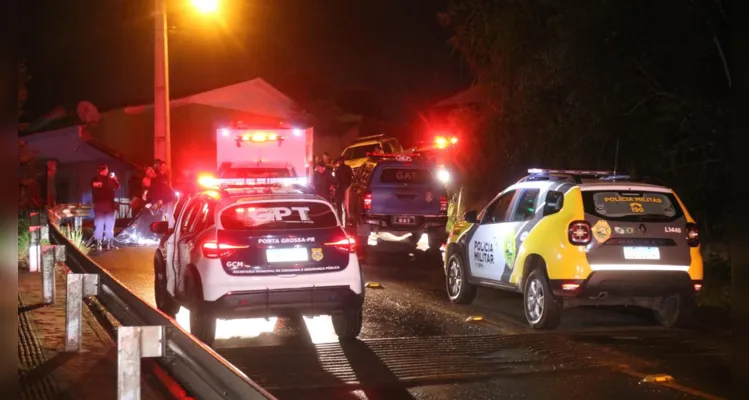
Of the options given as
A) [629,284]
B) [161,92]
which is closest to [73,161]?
[161,92]

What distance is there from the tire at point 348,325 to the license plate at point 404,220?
29.7 ft

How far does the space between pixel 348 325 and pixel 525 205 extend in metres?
3.15

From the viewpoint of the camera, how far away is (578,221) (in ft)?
33.4

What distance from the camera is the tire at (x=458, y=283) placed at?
12.7 metres

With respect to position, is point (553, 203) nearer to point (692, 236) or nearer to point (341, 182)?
point (692, 236)

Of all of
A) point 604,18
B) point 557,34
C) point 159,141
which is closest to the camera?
point 604,18

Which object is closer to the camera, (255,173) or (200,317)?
(200,317)

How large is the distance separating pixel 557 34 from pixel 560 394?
9.64 m

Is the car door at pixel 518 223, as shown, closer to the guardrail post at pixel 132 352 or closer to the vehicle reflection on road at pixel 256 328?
the vehicle reflection on road at pixel 256 328

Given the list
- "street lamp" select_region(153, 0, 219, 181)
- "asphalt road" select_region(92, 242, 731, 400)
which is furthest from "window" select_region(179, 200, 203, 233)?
"street lamp" select_region(153, 0, 219, 181)

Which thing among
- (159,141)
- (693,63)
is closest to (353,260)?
(693,63)

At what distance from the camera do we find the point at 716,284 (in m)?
13.3

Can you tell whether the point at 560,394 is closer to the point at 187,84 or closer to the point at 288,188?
the point at 288,188

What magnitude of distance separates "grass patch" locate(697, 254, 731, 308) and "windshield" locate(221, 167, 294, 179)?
34.3 ft
